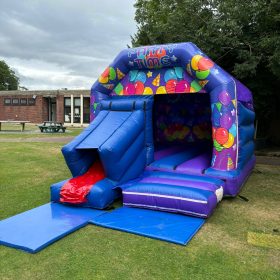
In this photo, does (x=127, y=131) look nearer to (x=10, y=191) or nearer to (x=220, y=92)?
(x=220, y=92)

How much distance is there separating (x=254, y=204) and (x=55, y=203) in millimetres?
3208

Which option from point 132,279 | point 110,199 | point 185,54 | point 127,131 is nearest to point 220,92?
point 185,54

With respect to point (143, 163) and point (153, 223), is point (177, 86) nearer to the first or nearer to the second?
point (143, 163)

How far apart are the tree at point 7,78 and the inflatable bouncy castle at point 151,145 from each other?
5042cm

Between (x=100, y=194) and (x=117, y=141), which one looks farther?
(x=117, y=141)

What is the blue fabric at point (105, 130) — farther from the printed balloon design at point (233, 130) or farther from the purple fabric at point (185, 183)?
the printed balloon design at point (233, 130)

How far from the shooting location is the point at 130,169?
5398 mm

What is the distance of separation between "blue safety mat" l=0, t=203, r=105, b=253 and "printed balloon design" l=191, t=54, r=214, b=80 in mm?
2836

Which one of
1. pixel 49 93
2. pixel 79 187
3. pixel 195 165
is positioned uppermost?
pixel 49 93

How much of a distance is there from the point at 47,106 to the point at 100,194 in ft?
77.9

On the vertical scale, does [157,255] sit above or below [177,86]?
below

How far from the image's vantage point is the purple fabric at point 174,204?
4.29 m

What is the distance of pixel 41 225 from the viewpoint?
395 cm

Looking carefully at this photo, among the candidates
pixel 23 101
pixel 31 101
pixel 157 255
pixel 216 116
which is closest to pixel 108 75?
pixel 216 116
